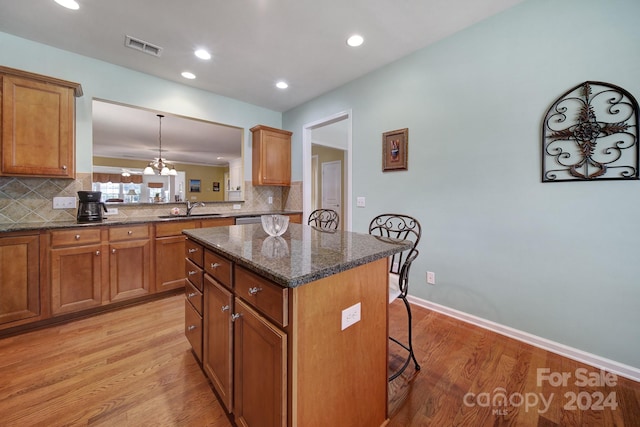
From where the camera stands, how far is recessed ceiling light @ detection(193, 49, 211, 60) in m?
2.61

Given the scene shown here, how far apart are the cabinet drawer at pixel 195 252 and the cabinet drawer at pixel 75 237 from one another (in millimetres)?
1401

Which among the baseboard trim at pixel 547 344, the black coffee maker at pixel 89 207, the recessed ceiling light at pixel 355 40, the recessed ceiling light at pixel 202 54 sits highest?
the recessed ceiling light at pixel 202 54

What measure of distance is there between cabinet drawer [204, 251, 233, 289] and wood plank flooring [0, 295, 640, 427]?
0.75 m

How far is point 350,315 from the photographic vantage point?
1.02 m

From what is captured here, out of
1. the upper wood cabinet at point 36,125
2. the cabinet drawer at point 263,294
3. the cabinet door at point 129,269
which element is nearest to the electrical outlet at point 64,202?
the upper wood cabinet at point 36,125

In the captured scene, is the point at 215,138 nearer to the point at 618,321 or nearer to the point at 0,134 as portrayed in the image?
the point at 0,134

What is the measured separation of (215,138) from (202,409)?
4.15 metres

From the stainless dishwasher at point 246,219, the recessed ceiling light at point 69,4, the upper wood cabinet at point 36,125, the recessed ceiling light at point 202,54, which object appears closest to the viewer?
the recessed ceiling light at point 69,4

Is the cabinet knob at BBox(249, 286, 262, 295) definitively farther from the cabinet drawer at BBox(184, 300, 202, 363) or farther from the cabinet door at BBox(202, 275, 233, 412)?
the cabinet drawer at BBox(184, 300, 202, 363)

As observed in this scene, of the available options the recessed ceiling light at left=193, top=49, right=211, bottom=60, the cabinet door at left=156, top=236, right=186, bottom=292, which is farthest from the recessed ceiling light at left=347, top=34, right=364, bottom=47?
the cabinet door at left=156, top=236, right=186, bottom=292

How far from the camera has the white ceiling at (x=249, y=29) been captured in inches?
78.7

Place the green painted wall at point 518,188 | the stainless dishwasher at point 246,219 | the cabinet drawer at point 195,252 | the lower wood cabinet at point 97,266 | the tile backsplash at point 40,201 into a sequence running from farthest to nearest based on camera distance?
1. the stainless dishwasher at point 246,219
2. the tile backsplash at point 40,201
3. the lower wood cabinet at point 97,266
4. the green painted wall at point 518,188
5. the cabinet drawer at point 195,252

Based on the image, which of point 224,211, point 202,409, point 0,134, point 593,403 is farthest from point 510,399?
point 0,134

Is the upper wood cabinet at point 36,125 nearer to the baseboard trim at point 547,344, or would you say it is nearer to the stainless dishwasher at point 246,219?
the stainless dishwasher at point 246,219
